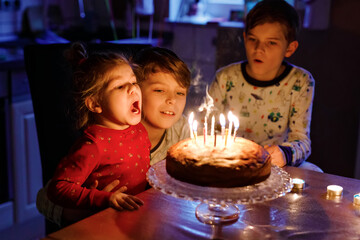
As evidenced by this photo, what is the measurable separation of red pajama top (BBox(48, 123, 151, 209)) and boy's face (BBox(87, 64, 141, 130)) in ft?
0.11

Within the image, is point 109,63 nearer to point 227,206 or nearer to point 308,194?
point 227,206

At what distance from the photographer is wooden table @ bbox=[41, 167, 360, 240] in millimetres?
1006

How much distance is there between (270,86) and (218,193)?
941 mm

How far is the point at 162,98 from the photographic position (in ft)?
4.78

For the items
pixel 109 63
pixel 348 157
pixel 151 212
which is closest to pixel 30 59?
pixel 109 63

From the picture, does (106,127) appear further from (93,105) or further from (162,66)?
(162,66)

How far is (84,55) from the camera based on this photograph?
1.35m

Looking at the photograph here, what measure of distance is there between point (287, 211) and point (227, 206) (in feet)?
0.48

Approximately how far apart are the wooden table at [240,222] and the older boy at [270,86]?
0.46m

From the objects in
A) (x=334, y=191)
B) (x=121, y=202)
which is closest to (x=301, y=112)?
(x=334, y=191)

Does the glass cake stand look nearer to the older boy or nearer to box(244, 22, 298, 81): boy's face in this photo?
the older boy

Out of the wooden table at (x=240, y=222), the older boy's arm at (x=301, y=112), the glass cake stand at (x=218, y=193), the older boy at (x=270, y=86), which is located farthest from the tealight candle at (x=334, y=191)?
the older boy's arm at (x=301, y=112)

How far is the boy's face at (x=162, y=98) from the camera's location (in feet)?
4.75

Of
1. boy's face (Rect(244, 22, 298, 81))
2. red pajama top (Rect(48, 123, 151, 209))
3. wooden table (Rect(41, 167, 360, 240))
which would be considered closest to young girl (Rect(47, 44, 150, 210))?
red pajama top (Rect(48, 123, 151, 209))
